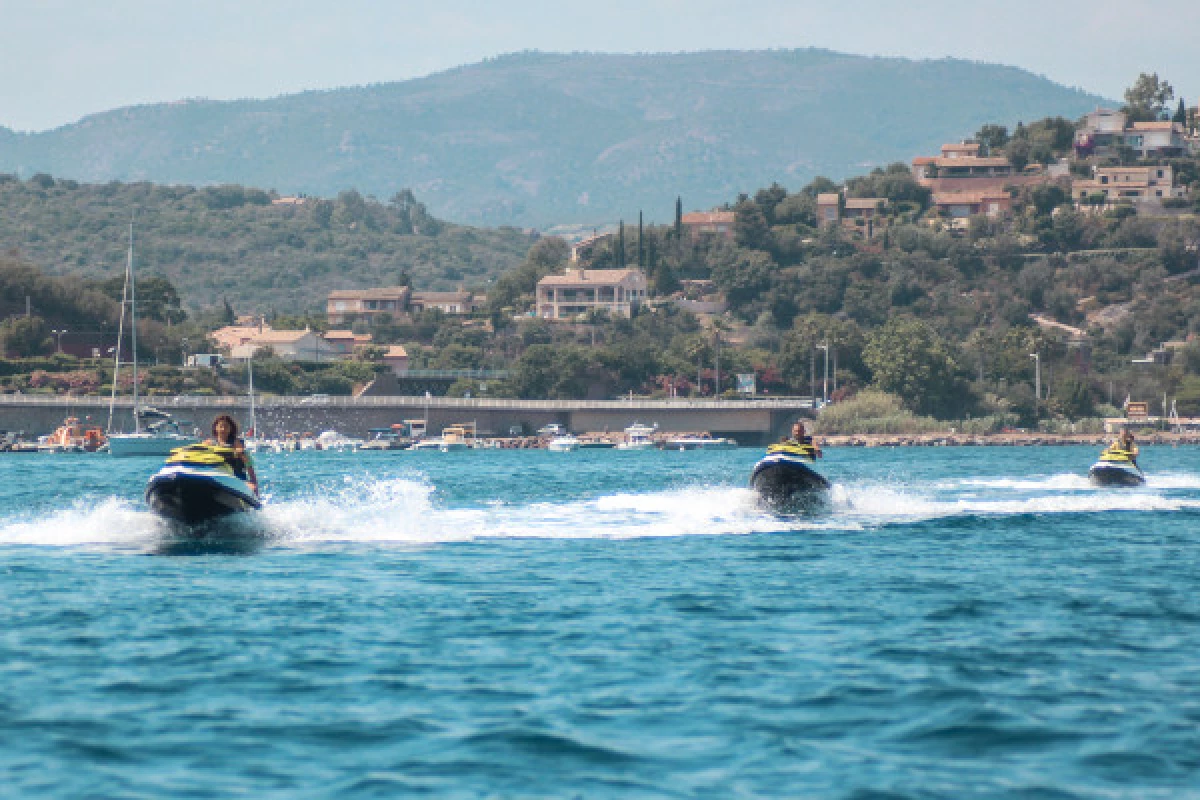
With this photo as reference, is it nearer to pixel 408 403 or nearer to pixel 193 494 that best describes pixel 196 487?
pixel 193 494

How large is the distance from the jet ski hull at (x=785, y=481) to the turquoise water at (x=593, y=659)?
2355 mm

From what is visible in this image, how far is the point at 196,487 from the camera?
36.3 m

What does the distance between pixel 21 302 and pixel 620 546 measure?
500ft

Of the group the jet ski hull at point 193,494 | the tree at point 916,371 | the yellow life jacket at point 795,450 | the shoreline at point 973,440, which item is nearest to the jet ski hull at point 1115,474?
the yellow life jacket at point 795,450

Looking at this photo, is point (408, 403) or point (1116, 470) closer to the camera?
point (1116, 470)

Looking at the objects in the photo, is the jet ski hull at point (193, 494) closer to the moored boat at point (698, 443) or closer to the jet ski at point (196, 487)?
the jet ski at point (196, 487)

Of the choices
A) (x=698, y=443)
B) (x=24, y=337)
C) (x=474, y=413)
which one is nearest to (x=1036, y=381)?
(x=698, y=443)

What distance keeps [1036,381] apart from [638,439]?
4424cm

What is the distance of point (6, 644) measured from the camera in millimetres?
24578

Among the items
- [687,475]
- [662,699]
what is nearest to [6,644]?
[662,699]

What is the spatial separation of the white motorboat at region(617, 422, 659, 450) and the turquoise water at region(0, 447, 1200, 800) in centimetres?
11120

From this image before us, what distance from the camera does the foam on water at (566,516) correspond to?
39094 mm

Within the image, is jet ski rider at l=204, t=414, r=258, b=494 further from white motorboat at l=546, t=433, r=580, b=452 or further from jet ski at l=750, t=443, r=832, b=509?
white motorboat at l=546, t=433, r=580, b=452

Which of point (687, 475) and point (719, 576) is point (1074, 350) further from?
point (719, 576)
